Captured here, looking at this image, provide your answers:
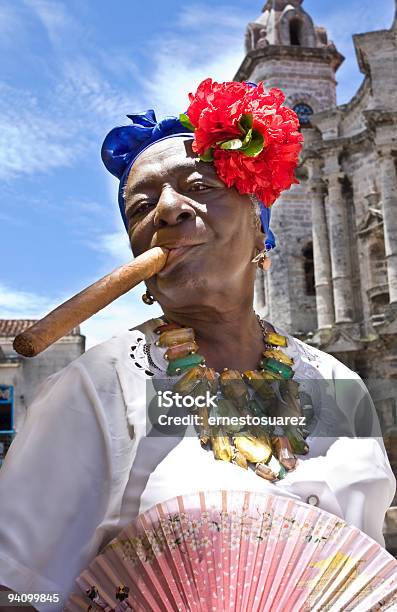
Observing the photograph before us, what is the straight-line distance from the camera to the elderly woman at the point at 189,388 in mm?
1911

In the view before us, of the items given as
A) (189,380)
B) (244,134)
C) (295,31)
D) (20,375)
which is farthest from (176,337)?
(295,31)

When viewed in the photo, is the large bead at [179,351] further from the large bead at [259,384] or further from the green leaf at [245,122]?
the green leaf at [245,122]

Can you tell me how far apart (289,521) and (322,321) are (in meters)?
20.2

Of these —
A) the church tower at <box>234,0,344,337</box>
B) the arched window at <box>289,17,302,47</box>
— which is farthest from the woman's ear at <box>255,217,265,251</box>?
the arched window at <box>289,17,302,47</box>

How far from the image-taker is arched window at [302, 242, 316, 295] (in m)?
24.7

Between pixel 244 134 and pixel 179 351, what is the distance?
768mm

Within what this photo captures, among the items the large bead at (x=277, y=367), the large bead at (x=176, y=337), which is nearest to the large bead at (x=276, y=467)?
the large bead at (x=277, y=367)

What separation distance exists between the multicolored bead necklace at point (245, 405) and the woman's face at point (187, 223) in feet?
0.55

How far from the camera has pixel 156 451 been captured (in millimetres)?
2029

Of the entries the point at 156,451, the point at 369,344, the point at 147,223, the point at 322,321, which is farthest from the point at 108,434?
the point at 322,321

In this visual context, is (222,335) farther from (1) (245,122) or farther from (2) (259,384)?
(1) (245,122)

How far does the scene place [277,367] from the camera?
7.94 feet

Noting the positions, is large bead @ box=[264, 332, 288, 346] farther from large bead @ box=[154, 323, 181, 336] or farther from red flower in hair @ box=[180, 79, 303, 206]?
red flower in hair @ box=[180, 79, 303, 206]

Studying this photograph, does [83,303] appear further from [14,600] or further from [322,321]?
[322,321]
